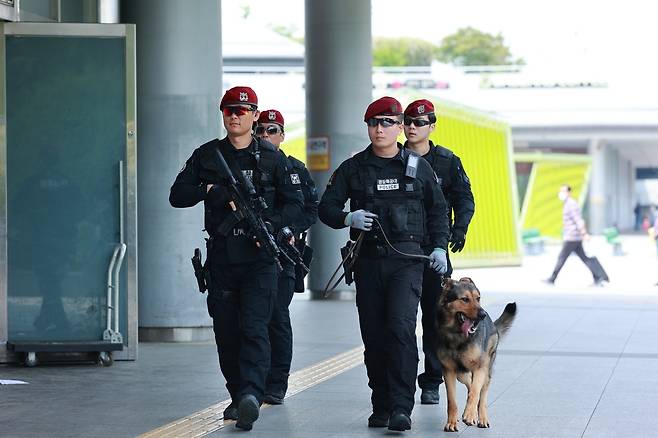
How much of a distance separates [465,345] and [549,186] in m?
45.0

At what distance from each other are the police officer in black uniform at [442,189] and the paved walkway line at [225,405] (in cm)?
101

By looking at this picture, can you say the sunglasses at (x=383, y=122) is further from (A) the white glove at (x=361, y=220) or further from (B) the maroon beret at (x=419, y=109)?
(B) the maroon beret at (x=419, y=109)

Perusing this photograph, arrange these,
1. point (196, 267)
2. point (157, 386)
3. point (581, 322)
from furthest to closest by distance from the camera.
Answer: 1. point (581, 322)
2. point (157, 386)
3. point (196, 267)

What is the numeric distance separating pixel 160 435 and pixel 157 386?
216cm

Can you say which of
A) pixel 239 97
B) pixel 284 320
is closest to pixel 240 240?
pixel 239 97

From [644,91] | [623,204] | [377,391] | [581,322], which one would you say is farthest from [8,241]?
[623,204]

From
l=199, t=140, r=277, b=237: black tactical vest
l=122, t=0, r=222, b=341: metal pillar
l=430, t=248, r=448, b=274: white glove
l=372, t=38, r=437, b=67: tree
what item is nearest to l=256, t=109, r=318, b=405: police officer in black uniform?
l=199, t=140, r=277, b=237: black tactical vest

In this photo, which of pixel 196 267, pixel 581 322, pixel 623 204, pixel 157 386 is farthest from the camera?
pixel 623 204

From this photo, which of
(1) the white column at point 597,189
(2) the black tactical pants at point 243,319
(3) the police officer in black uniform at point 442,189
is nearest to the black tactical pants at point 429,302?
(3) the police officer in black uniform at point 442,189

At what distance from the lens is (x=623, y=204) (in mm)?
78000

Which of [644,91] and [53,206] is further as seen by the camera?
[644,91]

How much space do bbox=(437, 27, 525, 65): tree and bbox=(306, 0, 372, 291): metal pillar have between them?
316 ft

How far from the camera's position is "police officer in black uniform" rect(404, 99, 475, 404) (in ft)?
28.1

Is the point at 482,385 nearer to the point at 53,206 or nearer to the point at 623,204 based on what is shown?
the point at 53,206
